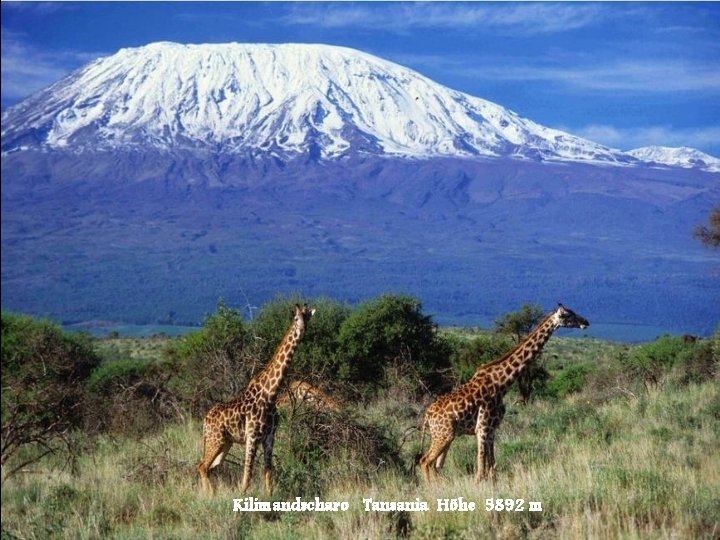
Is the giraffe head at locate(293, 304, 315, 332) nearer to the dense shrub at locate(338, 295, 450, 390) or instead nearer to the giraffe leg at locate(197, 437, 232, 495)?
the giraffe leg at locate(197, 437, 232, 495)

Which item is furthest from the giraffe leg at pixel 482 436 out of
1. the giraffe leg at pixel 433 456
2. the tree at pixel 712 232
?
the tree at pixel 712 232

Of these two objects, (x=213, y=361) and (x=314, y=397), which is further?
(x=213, y=361)

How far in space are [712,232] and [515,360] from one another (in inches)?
621

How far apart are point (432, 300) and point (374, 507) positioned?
5880 inches

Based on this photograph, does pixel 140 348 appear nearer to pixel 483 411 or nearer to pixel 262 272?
pixel 483 411

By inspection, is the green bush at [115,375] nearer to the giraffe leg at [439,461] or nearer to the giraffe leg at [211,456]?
the giraffe leg at [211,456]

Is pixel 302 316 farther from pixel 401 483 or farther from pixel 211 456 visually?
pixel 401 483

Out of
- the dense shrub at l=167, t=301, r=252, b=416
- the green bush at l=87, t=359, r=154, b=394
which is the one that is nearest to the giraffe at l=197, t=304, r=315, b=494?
the dense shrub at l=167, t=301, r=252, b=416

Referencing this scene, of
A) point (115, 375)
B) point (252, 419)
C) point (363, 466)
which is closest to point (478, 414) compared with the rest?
point (363, 466)

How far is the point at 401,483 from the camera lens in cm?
1170

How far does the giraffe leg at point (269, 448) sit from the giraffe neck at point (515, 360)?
2617 mm

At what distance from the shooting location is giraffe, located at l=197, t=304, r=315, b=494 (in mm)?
11789

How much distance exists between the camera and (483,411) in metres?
12.0

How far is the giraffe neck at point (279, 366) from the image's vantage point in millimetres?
12062
